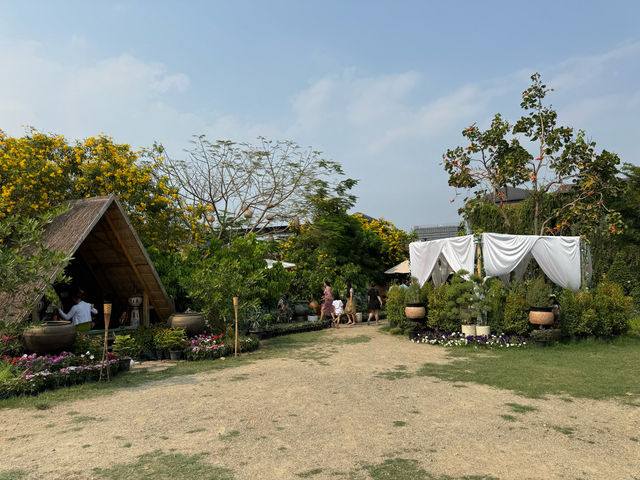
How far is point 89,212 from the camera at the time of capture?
32.2ft

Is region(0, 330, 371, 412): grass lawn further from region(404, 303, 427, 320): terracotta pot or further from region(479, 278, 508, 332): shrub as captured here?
region(479, 278, 508, 332): shrub

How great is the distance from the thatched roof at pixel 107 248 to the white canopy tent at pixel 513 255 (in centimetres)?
759

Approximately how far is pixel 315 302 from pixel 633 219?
12530 mm

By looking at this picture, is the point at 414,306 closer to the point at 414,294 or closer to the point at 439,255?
the point at 414,294

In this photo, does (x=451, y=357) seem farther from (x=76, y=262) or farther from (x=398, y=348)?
(x=76, y=262)

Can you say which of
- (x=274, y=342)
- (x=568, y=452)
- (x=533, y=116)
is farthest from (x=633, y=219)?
(x=568, y=452)

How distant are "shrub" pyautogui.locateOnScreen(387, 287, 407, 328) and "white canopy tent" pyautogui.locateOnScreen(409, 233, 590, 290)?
0.97 m

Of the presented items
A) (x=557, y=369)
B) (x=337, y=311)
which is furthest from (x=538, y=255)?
(x=337, y=311)

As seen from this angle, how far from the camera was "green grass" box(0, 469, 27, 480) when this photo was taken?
3.91m

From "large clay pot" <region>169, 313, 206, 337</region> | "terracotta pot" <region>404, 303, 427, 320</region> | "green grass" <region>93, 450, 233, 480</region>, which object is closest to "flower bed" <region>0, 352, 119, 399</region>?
"large clay pot" <region>169, 313, 206, 337</region>

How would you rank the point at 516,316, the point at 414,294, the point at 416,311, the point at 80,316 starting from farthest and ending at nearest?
the point at 414,294, the point at 416,311, the point at 516,316, the point at 80,316

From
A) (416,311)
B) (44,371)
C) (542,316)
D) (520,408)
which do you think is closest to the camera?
(520,408)

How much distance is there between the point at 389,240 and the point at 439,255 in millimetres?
10080

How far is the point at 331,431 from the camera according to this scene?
5.07 metres
